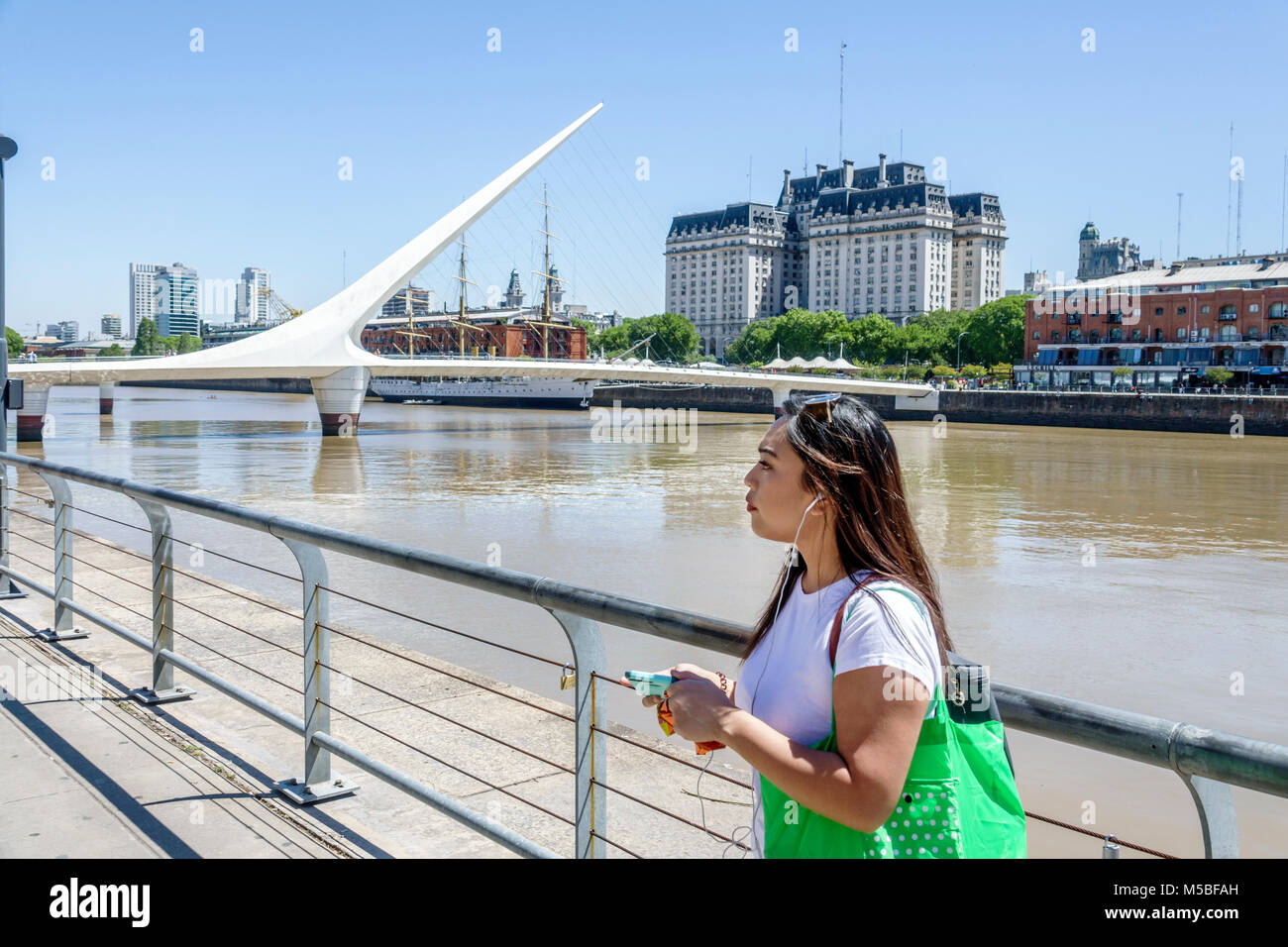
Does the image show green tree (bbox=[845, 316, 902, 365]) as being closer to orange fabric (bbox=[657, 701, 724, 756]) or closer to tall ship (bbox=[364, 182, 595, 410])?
tall ship (bbox=[364, 182, 595, 410])

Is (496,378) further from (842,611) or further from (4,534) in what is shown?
(842,611)

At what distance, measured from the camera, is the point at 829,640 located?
119 cm

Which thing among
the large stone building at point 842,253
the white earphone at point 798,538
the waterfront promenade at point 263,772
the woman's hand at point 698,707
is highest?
the large stone building at point 842,253

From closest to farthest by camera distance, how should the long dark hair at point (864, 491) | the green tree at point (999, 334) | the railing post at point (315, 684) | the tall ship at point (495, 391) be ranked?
the long dark hair at point (864, 491), the railing post at point (315, 684), the tall ship at point (495, 391), the green tree at point (999, 334)

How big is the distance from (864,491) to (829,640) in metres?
0.18

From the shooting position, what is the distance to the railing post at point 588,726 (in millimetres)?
1878

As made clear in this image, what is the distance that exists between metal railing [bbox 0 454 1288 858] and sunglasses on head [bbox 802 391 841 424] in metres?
0.30

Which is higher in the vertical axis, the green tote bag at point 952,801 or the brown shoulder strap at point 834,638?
the brown shoulder strap at point 834,638

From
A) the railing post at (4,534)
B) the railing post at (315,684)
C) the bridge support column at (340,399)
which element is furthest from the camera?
the bridge support column at (340,399)

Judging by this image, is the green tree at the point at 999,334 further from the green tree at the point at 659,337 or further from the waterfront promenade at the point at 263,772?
the waterfront promenade at the point at 263,772

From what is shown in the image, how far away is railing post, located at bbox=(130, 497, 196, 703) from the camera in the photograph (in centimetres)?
347

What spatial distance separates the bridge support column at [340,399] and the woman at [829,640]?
3638cm

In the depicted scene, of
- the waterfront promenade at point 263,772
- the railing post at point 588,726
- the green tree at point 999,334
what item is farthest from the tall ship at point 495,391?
the railing post at point 588,726
